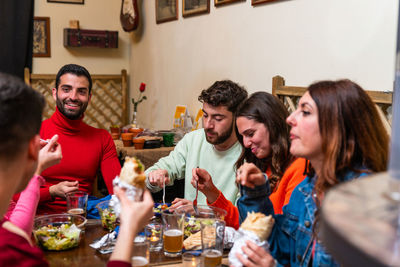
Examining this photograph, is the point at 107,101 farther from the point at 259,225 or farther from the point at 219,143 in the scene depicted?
the point at 259,225

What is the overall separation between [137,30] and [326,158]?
13.5ft

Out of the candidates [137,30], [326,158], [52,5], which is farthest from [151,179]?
[52,5]

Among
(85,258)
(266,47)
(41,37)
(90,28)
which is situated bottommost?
(85,258)

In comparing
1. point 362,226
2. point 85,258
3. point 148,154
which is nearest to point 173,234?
point 85,258

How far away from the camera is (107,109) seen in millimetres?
5137

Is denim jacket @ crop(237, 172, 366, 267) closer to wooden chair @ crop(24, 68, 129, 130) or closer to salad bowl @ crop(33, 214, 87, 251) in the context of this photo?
salad bowl @ crop(33, 214, 87, 251)

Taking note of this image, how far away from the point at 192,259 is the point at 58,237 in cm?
47

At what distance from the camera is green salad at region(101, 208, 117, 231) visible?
4.83 feet

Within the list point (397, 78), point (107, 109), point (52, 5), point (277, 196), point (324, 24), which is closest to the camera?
point (397, 78)

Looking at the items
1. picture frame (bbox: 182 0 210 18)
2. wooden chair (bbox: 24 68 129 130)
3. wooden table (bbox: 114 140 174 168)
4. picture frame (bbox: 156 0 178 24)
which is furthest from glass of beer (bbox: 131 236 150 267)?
wooden chair (bbox: 24 68 129 130)

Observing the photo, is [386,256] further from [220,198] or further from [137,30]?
[137,30]

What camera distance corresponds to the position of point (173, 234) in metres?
1.25

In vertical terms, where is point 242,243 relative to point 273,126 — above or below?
below

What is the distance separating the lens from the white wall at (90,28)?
4.76 meters
